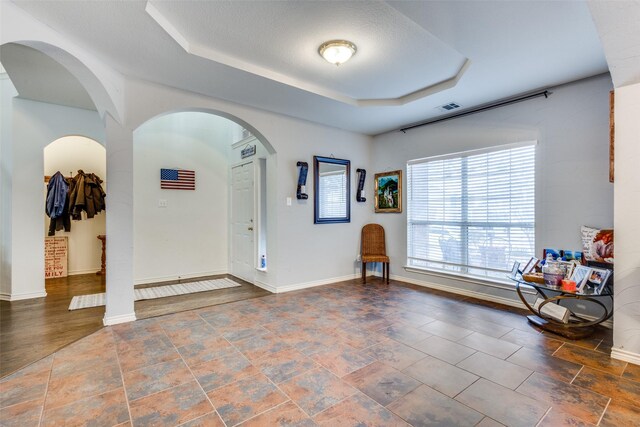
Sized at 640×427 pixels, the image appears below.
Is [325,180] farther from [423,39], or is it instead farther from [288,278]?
[423,39]

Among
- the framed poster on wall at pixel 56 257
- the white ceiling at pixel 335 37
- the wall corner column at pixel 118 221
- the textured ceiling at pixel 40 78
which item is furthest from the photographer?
the framed poster on wall at pixel 56 257

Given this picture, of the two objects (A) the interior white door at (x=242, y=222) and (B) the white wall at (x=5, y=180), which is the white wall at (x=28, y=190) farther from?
(A) the interior white door at (x=242, y=222)

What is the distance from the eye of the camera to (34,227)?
158 inches

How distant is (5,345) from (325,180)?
159 inches

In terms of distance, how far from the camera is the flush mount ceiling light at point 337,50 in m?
2.60

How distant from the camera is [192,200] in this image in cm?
532

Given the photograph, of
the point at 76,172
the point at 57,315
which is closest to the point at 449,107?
the point at 57,315

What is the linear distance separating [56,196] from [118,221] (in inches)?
113

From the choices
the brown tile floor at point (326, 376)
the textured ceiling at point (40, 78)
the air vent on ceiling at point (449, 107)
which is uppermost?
the textured ceiling at point (40, 78)

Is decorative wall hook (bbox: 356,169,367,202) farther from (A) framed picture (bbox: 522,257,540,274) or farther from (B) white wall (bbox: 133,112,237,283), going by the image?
(A) framed picture (bbox: 522,257,540,274)

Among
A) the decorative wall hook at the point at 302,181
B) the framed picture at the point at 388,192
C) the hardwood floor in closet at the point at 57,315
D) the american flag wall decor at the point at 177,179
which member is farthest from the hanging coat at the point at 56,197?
the framed picture at the point at 388,192

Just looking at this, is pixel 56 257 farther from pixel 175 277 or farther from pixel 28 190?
pixel 175 277

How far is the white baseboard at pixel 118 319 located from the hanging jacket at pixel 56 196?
2.91 metres

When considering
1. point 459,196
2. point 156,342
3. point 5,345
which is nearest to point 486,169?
point 459,196
